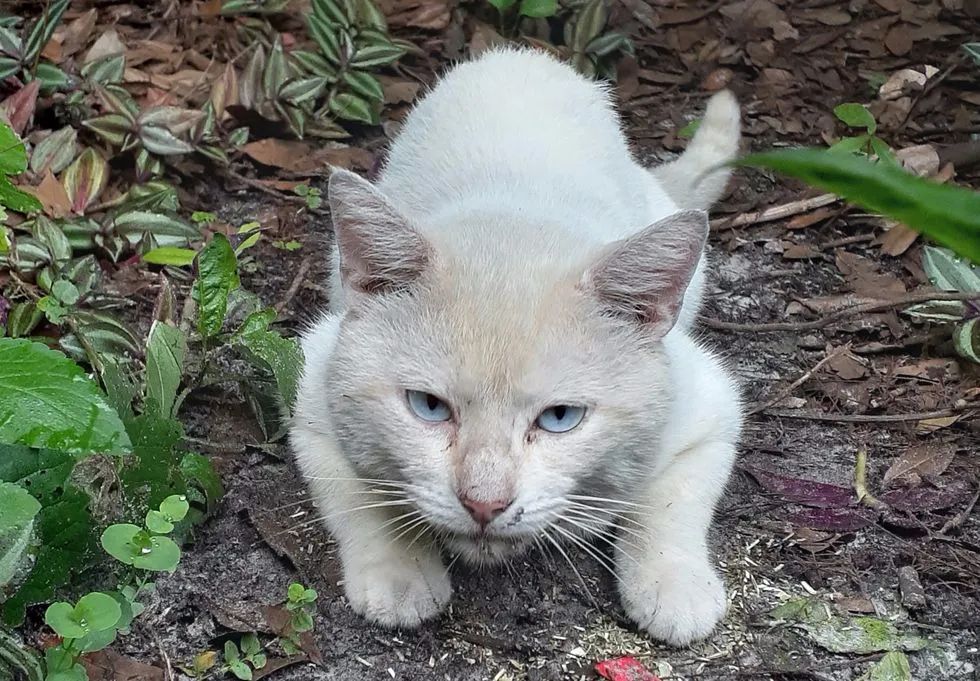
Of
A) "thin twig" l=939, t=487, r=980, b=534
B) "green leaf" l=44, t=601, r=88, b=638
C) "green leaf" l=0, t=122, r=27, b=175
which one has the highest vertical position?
"green leaf" l=0, t=122, r=27, b=175

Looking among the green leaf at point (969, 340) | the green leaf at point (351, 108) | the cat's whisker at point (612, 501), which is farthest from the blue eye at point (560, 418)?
the green leaf at point (351, 108)

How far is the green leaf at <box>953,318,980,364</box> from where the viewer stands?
10.2 feet

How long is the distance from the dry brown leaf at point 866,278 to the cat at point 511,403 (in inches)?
39.3

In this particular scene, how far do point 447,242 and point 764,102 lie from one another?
2655 millimetres

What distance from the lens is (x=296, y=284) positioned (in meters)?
3.44

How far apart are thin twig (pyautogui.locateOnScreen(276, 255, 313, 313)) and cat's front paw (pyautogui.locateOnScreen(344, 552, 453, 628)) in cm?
117

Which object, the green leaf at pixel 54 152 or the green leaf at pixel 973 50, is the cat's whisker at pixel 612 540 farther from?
the green leaf at pixel 973 50

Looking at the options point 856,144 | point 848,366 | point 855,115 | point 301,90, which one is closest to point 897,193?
point 848,366

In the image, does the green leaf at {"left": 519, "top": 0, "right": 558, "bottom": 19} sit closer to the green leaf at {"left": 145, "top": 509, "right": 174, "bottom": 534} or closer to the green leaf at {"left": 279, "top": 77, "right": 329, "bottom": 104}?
the green leaf at {"left": 279, "top": 77, "right": 329, "bottom": 104}

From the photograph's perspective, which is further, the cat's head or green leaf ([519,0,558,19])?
green leaf ([519,0,558,19])

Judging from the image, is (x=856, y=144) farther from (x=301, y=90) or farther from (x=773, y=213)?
(x=301, y=90)

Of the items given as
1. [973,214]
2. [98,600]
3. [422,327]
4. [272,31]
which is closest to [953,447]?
[422,327]

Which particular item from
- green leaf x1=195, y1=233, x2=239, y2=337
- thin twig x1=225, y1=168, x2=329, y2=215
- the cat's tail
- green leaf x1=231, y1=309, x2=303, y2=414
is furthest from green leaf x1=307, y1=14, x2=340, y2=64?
green leaf x1=231, y1=309, x2=303, y2=414

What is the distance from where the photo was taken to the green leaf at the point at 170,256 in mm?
3270
